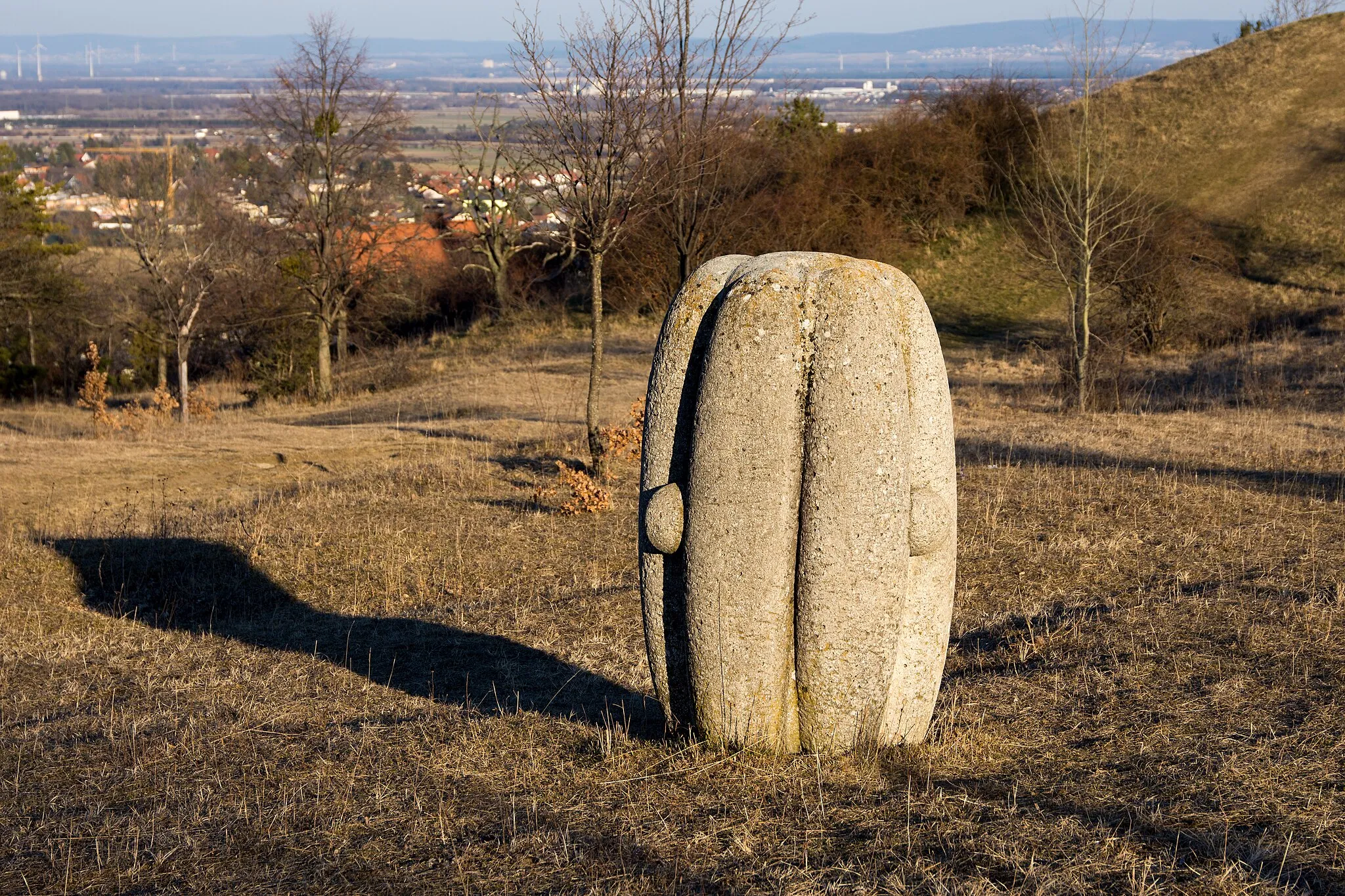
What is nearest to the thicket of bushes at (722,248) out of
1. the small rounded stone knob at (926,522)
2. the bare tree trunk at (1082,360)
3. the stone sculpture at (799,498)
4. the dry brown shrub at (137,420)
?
the dry brown shrub at (137,420)

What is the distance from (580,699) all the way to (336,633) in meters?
2.86

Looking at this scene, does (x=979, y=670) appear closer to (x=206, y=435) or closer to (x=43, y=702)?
(x=43, y=702)

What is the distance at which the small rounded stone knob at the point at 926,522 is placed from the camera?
4.92 metres

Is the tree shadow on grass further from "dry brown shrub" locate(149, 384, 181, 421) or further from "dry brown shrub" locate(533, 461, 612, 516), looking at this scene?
"dry brown shrub" locate(149, 384, 181, 421)

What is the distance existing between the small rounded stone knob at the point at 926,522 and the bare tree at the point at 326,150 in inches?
957

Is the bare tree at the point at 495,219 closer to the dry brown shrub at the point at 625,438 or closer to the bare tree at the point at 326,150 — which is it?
the bare tree at the point at 326,150

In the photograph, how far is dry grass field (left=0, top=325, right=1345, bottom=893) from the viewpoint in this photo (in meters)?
4.18

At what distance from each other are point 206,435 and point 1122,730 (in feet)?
54.5

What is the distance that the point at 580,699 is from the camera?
6.79m

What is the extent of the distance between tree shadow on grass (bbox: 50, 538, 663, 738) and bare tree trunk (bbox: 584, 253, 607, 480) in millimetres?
4747

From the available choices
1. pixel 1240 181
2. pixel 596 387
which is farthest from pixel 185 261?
pixel 1240 181

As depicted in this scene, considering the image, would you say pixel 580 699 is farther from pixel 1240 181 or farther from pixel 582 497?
pixel 1240 181

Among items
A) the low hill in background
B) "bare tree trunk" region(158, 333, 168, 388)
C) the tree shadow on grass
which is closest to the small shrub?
"bare tree trunk" region(158, 333, 168, 388)

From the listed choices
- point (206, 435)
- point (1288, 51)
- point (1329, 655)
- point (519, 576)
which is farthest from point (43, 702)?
point (1288, 51)
